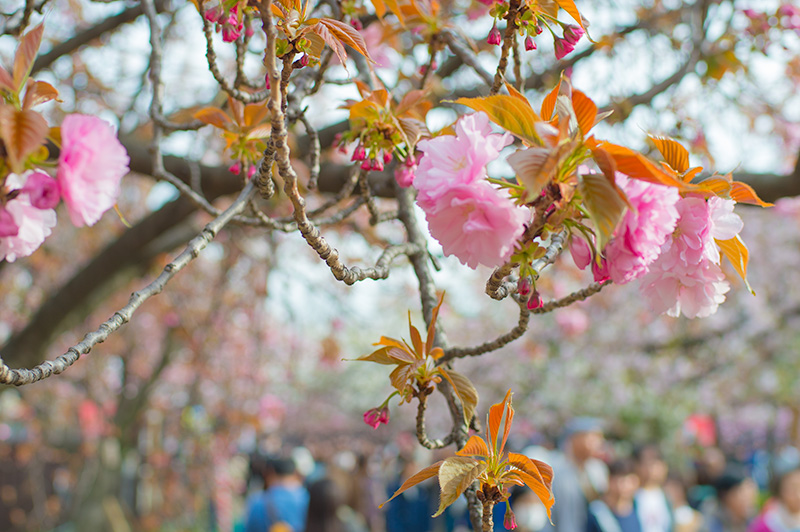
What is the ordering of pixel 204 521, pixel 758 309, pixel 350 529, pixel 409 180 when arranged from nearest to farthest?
1. pixel 409 180
2. pixel 350 529
3. pixel 758 309
4. pixel 204 521

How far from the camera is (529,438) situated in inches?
324

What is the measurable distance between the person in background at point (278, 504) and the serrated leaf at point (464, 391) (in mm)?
3338

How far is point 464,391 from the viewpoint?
3.09ft

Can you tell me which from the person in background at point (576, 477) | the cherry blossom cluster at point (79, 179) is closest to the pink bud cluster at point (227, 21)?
the cherry blossom cluster at point (79, 179)

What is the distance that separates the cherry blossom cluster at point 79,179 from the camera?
64 centimetres

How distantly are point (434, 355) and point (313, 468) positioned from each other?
22.8 feet

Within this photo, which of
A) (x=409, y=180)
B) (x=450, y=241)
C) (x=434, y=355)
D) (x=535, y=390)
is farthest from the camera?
(x=535, y=390)

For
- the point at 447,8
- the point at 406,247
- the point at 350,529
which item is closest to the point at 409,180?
the point at 406,247

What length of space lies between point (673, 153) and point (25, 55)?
852 mm

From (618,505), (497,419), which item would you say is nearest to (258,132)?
(497,419)

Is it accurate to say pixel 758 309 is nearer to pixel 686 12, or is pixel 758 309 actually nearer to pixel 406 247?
pixel 686 12

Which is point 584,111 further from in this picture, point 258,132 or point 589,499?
point 589,499

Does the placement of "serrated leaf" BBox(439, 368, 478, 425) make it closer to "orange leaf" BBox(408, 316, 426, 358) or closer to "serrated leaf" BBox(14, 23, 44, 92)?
"orange leaf" BBox(408, 316, 426, 358)

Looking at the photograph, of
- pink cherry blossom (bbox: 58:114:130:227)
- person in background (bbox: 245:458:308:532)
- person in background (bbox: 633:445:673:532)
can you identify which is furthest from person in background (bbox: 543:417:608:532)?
pink cherry blossom (bbox: 58:114:130:227)
